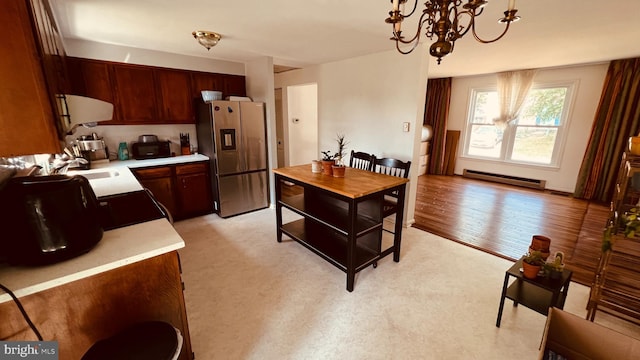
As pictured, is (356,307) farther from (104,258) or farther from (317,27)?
(317,27)

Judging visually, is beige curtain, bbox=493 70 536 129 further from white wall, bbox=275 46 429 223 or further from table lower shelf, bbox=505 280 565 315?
table lower shelf, bbox=505 280 565 315

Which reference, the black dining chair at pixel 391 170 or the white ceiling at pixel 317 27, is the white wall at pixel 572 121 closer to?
the white ceiling at pixel 317 27

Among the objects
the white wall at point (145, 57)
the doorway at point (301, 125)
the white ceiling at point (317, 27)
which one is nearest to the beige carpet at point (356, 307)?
the white ceiling at point (317, 27)

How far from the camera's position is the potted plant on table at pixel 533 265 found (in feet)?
5.49

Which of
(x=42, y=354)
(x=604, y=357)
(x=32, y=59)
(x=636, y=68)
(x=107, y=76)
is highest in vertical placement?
(x=636, y=68)

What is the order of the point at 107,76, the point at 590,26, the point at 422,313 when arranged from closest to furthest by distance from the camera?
1. the point at 422,313
2. the point at 590,26
3. the point at 107,76

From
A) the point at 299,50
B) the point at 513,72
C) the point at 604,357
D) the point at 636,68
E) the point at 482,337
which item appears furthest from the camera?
the point at 513,72

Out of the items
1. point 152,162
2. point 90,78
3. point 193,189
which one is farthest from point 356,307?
point 90,78

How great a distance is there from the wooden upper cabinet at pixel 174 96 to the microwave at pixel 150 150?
0.33 m

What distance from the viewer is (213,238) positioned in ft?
10.5

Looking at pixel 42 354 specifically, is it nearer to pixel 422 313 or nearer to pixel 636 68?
pixel 422 313

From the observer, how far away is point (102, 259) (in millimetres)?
1106

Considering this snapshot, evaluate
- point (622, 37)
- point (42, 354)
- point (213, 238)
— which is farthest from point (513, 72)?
point (42, 354)

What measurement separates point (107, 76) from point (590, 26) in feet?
17.2
